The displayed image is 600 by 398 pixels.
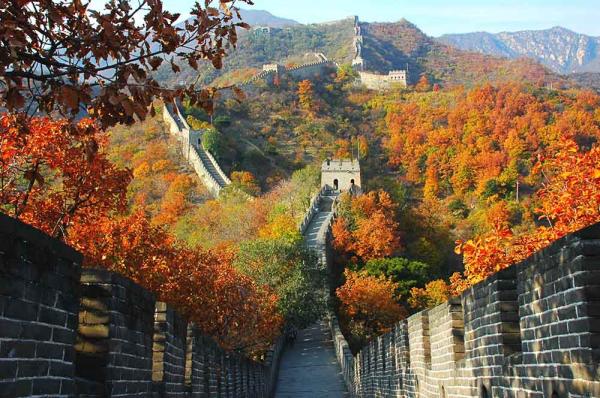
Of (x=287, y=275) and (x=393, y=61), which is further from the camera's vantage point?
(x=393, y=61)

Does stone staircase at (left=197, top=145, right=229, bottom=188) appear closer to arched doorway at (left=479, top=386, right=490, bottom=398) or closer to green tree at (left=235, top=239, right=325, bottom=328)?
green tree at (left=235, top=239, right=325, bottom=328)

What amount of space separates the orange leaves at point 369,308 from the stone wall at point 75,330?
32.4m

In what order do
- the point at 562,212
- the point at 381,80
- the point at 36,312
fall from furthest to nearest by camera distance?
1. the point at 381,80
2. the point at 562,212
3. the point at 36,312

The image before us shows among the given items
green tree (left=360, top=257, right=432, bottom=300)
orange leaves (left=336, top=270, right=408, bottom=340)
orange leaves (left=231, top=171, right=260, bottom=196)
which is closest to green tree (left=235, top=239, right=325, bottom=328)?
orange leaves (left=336, top=270, right=408, bottom=340)

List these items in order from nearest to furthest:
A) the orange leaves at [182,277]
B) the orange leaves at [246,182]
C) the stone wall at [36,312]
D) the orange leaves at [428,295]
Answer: the stone wall at [36,312] < the orange leaves at [182,277] < the orange leaves at [428,295] < the orange leaves at [246,182]

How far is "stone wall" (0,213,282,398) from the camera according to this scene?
4.46 meters

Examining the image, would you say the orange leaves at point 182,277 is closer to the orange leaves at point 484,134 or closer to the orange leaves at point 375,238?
the orange leaves at point 375,238

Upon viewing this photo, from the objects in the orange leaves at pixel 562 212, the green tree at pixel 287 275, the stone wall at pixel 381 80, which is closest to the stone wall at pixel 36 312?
the orange leaves at pixel 562 212

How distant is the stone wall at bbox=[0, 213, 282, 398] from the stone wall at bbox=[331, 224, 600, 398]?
Answer: 129 inches

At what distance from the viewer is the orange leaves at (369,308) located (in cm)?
4219

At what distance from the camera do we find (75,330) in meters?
5.43

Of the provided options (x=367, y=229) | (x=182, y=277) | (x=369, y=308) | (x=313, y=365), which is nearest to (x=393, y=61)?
(x=367, y=229)

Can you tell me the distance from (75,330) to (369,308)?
38221mm

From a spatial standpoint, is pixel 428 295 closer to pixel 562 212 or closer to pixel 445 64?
pixel 562 212
